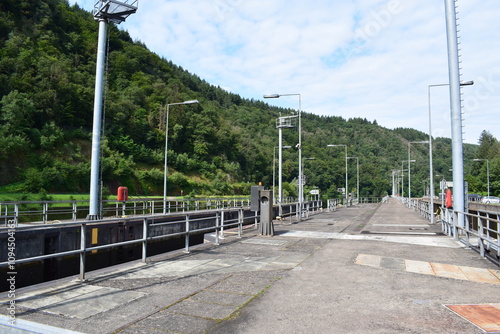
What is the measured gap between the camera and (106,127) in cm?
6262

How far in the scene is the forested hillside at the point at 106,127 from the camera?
43.9 metres

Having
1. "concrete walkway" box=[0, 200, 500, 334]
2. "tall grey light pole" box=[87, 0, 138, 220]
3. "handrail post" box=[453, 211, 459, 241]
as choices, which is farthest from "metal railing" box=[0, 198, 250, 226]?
"handrail post" box=[453, 211, 459, 241]

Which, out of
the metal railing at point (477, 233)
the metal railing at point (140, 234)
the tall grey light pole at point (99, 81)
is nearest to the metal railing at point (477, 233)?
the metal railing at point (477, 233)

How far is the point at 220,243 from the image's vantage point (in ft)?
40.1

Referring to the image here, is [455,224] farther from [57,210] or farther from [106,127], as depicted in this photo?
[106,127]

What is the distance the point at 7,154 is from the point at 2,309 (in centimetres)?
4168

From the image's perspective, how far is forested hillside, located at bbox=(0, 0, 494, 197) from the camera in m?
43.9

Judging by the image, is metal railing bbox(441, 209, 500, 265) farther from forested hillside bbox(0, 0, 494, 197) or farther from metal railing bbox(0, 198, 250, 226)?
forested hillside bbox(0, 0, 494, 197)

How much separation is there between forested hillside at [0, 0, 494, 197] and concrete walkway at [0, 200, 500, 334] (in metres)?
34.5

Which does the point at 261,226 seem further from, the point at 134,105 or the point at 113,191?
the point at 134,105

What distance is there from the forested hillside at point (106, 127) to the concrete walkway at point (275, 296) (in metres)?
34.5

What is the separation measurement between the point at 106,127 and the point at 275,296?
62.4m

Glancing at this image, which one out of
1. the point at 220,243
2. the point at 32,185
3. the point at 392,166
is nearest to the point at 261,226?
the point at 220,243

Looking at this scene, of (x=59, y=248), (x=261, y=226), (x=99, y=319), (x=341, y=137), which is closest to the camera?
(x=99, y=319)
